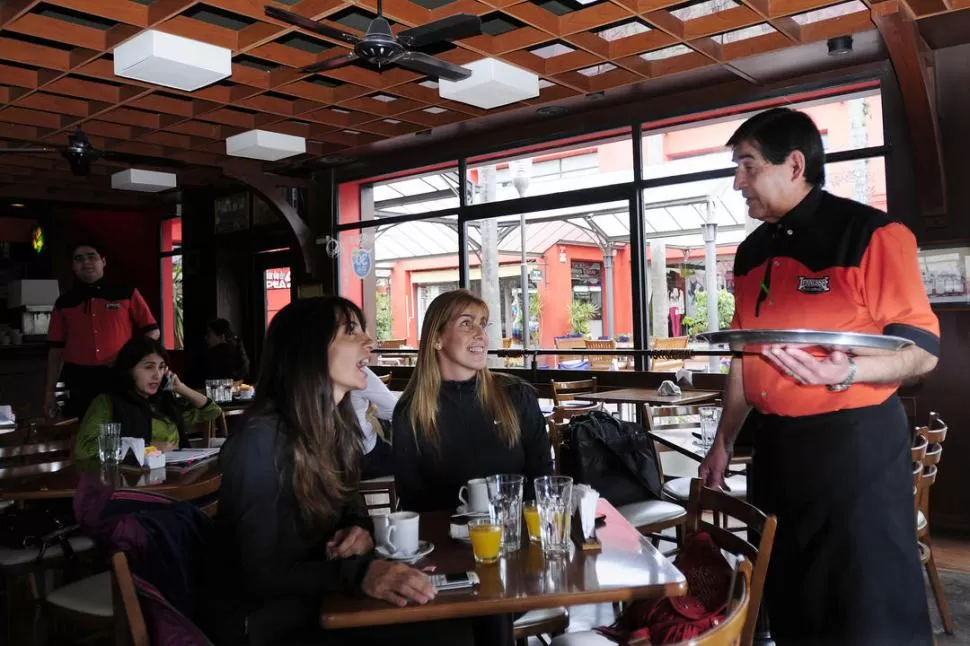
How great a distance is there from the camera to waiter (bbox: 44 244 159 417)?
531 centimetres

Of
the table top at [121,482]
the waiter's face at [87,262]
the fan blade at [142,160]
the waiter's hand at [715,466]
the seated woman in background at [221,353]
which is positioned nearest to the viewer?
the waiter's hand at [715,466]

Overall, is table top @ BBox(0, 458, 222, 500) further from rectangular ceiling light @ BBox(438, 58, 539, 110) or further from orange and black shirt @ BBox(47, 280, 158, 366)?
rectangular ceiling light @ BBox(438, 58, 539, 110)

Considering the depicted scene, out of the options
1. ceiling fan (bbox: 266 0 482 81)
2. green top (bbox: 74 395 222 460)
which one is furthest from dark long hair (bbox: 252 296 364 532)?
ceiling fan (bbox: 266 0 482 81)

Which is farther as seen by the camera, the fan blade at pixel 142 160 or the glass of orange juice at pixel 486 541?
the fan blade at pixel 142 160

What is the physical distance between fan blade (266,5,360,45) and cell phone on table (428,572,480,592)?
2.88m

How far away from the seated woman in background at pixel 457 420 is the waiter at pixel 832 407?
900 millimetres

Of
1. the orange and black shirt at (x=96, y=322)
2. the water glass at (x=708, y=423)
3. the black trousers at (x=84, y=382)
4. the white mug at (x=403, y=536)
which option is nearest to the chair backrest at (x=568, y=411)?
the water glass at (x=708, y=423)

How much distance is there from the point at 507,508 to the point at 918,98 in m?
4.38

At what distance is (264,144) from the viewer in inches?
264

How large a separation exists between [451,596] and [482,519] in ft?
0.96

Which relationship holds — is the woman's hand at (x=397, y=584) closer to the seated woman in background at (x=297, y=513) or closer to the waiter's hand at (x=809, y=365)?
the seated woman in background at (x=297, y=513)

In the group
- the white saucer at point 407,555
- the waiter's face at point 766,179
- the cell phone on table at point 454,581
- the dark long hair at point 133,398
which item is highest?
the waiter's face at point 766,179

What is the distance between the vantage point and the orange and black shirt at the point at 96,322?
5.31m

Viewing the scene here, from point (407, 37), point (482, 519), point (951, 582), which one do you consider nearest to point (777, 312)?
point (482, 519)
